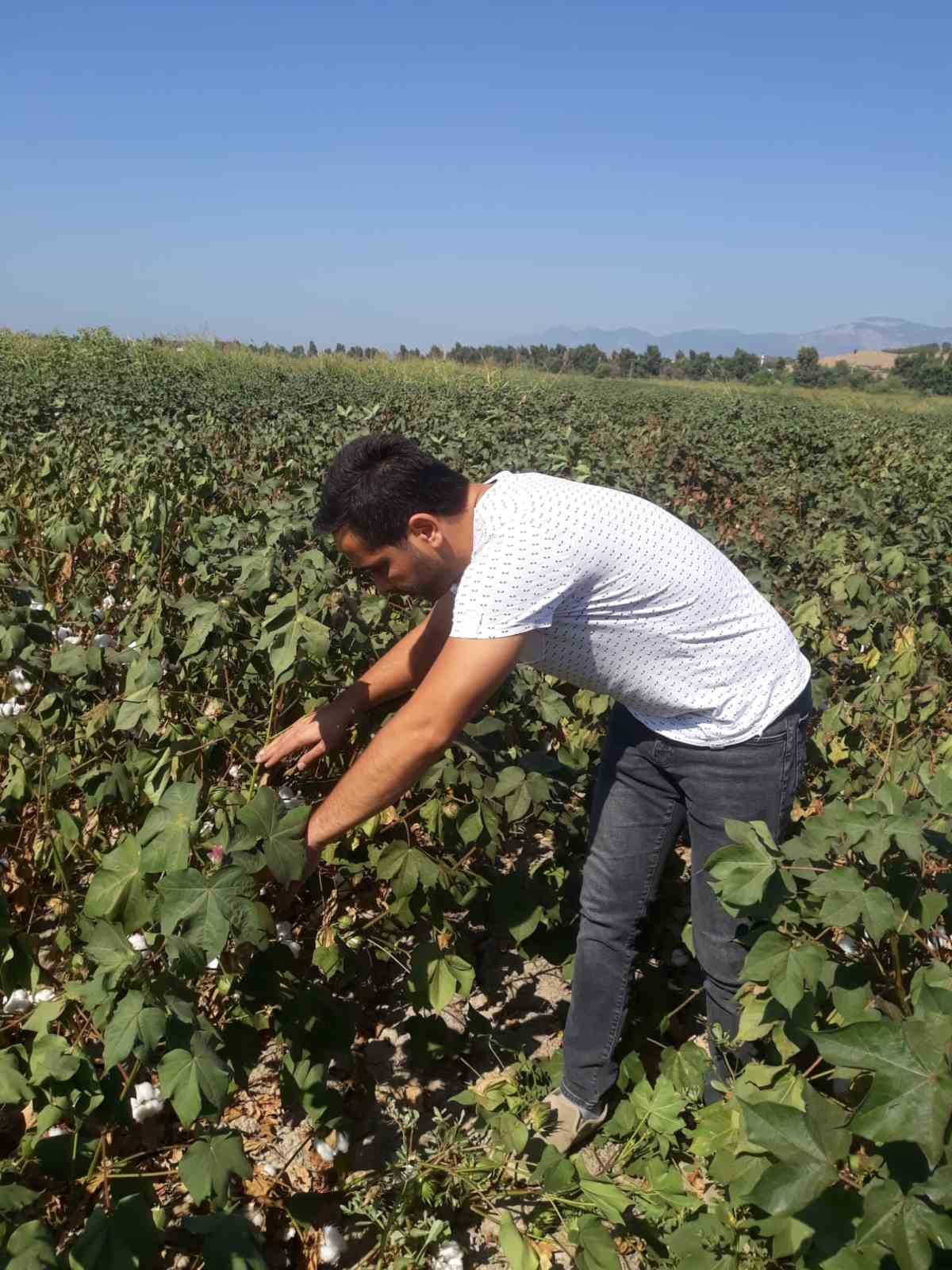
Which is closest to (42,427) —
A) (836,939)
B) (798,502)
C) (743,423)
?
(798,502)

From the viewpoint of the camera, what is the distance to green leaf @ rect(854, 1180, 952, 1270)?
39.2 inches

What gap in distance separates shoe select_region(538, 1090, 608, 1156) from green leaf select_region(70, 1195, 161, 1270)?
1.05 metres

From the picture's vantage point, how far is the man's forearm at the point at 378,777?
5.25 feet

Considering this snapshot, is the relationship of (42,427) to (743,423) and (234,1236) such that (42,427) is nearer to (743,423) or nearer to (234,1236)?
(234,1236)

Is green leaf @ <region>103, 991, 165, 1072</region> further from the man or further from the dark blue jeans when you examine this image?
the dark blue jeans

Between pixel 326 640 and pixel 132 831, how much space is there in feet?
2.25

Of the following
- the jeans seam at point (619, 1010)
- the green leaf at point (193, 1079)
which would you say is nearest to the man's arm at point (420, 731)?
the green leaf at point (193, 1079)

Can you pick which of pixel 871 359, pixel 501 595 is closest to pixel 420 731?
pixel 501 595

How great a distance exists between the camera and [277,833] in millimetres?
1498

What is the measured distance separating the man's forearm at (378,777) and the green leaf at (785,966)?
0.58 meters

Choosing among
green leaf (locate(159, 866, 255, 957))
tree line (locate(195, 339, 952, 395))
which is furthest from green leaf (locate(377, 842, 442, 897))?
tree line (locate(195, 339, 952, 395))

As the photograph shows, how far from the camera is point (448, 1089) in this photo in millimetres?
2428

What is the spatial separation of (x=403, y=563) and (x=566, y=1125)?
4.47ft

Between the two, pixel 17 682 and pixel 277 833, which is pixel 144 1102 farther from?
pixel 17 682
